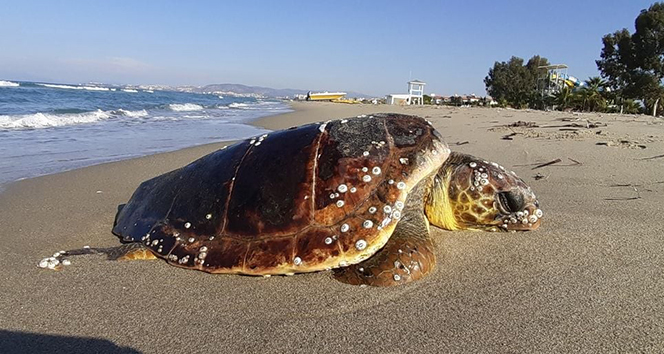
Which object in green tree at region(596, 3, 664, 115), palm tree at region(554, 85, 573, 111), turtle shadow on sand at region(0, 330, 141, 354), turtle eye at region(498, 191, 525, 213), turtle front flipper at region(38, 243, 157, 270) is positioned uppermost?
green tree at region(596, 3, 664, 115)

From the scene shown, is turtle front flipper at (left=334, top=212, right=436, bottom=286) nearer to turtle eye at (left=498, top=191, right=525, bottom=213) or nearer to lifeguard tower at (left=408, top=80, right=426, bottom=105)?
turtle eye at (left=498, top=191, right=525, bottom=213)

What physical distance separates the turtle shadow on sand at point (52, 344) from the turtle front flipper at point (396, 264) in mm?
1109

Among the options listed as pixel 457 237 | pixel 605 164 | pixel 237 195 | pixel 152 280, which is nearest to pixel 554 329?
Answer: pixel 457 237

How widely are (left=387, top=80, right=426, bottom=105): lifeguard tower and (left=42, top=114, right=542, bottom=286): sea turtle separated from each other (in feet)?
124

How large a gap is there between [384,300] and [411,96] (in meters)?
41.4

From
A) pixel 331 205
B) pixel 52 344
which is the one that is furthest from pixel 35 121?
pixel 331 205

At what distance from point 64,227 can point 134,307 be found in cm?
183

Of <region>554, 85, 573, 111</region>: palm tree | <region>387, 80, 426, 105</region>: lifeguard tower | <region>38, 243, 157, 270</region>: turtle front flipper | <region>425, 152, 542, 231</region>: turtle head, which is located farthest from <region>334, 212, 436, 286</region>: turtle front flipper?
<region>387, 80, 426, 105</region>: lifeguard tower

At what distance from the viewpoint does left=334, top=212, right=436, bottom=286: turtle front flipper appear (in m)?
2.22

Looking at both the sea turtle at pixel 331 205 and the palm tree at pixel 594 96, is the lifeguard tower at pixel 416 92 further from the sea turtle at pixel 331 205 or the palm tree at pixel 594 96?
the sea turtle at pixel 331 205

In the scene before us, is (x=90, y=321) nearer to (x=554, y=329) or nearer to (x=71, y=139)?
(x=554, y=329)

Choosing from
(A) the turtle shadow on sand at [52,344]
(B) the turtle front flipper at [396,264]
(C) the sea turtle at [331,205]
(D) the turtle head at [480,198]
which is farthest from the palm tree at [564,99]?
(A) the turtle shadow on sand at [52,344]

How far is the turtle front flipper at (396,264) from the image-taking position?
2219mm

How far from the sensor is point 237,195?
2.61 m
